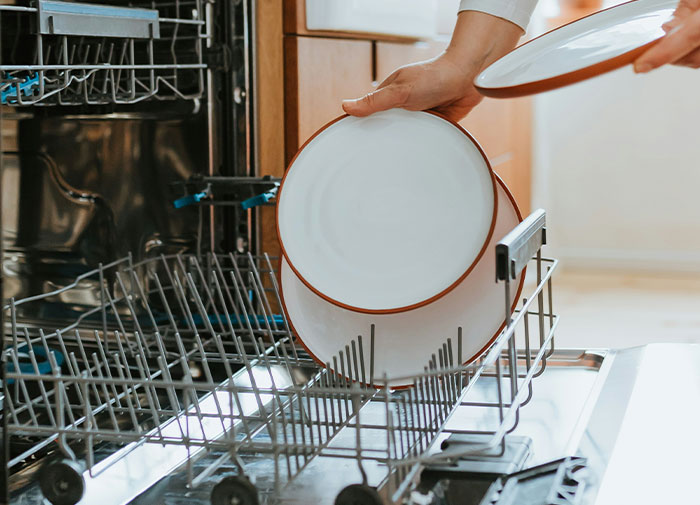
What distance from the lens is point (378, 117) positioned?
0.79 metres

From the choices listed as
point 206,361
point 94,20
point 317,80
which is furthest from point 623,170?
point 206,361

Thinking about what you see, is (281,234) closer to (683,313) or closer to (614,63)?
(614,63)

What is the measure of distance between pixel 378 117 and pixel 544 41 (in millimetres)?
161

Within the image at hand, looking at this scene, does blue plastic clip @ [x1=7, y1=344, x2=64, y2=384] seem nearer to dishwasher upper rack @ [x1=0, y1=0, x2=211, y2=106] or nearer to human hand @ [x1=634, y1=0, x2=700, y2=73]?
dishwasher upper rack @ [x1=0, y1=0, x2=211, y2=106]

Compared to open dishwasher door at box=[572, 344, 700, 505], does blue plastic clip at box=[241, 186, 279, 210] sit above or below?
above

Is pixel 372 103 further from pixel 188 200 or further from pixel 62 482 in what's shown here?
pixel 62 482

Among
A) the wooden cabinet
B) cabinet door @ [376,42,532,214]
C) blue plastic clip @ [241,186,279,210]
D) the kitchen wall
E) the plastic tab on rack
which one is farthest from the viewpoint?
the kitchen wall

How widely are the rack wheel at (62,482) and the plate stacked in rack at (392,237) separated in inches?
9.7

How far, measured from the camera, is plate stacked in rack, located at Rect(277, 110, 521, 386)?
0.73 meters

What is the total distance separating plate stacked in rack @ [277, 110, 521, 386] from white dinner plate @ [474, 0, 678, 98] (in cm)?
10

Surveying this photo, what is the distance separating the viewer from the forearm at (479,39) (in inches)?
35.3

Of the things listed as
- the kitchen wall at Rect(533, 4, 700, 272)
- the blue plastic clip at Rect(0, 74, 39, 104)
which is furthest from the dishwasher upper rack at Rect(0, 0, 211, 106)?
the kitchen wall at Rect(533, 4, 700, 272)

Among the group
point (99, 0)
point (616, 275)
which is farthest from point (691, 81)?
point (99, 0)

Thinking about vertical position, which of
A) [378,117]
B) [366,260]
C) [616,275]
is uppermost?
[378,117]
